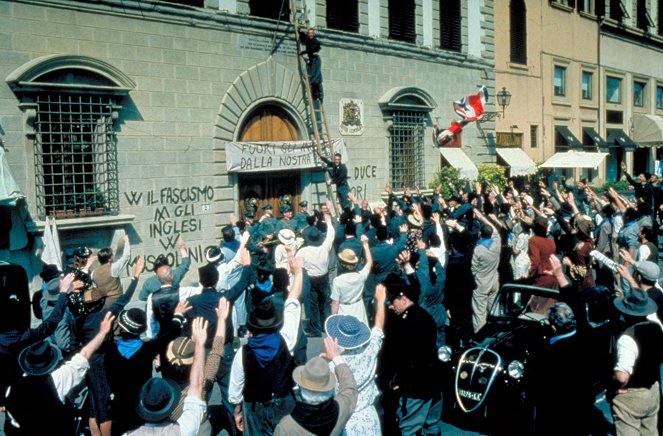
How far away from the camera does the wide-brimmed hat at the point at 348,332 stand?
16.8 ft

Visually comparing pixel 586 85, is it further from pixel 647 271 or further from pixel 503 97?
pixel 647 271

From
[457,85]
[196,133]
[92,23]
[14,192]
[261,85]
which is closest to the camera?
[14,192]

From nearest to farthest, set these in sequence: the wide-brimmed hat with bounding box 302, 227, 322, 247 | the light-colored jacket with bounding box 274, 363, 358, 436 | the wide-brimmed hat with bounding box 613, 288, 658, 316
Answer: the light-colored jacket with bounding box 274, 363, 358, 436, the wide-brimmed hat with bounding box 613, 288, 658, 316, the wide-brimmed hat with bounding box 302, 227, 322, 247

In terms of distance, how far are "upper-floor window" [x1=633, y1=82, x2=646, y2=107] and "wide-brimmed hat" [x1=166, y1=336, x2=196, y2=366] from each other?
118 feet

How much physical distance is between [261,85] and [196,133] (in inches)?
90.2

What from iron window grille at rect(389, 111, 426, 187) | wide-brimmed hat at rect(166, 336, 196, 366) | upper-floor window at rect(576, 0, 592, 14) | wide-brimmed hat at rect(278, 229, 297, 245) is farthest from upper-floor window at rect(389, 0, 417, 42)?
wide-brimmed hat at rect(166, 336, 196, 366)

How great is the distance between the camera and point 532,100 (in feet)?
89.5

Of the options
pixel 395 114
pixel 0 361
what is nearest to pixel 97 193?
pixel 0 361

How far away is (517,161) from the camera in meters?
25.1

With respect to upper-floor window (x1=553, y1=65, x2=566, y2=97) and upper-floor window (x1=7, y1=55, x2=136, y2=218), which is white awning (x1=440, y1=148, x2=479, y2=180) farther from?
upper-floor window (x1=7, y1=55, x2=136, y2=218)

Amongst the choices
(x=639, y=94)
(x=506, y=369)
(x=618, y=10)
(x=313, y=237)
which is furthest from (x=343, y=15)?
(x=639, y=94)

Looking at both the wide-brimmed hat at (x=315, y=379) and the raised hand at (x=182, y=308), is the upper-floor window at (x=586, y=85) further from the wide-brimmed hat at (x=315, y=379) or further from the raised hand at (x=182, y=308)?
the wide-brimmed hat at (x=315, y=379)

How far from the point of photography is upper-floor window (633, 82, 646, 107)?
36.1 metres

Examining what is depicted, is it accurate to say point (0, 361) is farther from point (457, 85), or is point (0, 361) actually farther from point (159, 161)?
point (457, 85)
